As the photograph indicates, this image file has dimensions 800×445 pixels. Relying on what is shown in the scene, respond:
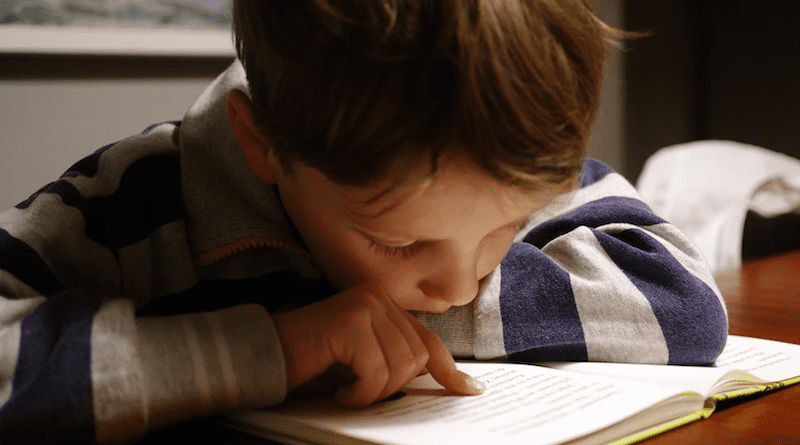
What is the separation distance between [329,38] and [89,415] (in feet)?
0.75

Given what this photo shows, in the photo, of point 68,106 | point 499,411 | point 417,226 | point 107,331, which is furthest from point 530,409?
point 68,106

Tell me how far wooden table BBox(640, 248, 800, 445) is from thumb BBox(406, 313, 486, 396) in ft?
0.35

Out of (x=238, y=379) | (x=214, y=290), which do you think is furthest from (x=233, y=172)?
(x=238, y=379)

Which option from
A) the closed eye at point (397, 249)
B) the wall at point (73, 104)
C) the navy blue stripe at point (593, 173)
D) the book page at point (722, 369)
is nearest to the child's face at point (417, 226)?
the closed eye at point (397, 249)

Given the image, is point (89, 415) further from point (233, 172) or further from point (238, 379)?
point (233, 172)

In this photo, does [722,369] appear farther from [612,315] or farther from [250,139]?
[250,139]

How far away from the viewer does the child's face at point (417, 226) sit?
0.40 metres

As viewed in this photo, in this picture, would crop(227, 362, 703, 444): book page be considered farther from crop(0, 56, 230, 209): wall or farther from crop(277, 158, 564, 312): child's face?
crop(0, 56, 230, 209): wall

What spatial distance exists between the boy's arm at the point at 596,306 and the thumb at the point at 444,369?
0.28 feet

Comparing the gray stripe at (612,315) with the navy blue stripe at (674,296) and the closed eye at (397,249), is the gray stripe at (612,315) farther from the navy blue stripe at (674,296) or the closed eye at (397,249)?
the closed eye at (397,249)

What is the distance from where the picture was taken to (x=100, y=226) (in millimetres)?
515

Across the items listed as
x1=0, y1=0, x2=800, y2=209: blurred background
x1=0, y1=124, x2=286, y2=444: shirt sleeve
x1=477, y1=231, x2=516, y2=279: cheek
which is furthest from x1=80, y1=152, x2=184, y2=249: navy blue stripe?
x1=0, y1=0, x2=800, y2=209: blurred background

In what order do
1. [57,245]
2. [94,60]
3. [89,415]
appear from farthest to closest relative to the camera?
[94,60] < [57,245] < [89,415]

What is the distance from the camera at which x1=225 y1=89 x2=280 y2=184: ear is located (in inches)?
19.1
